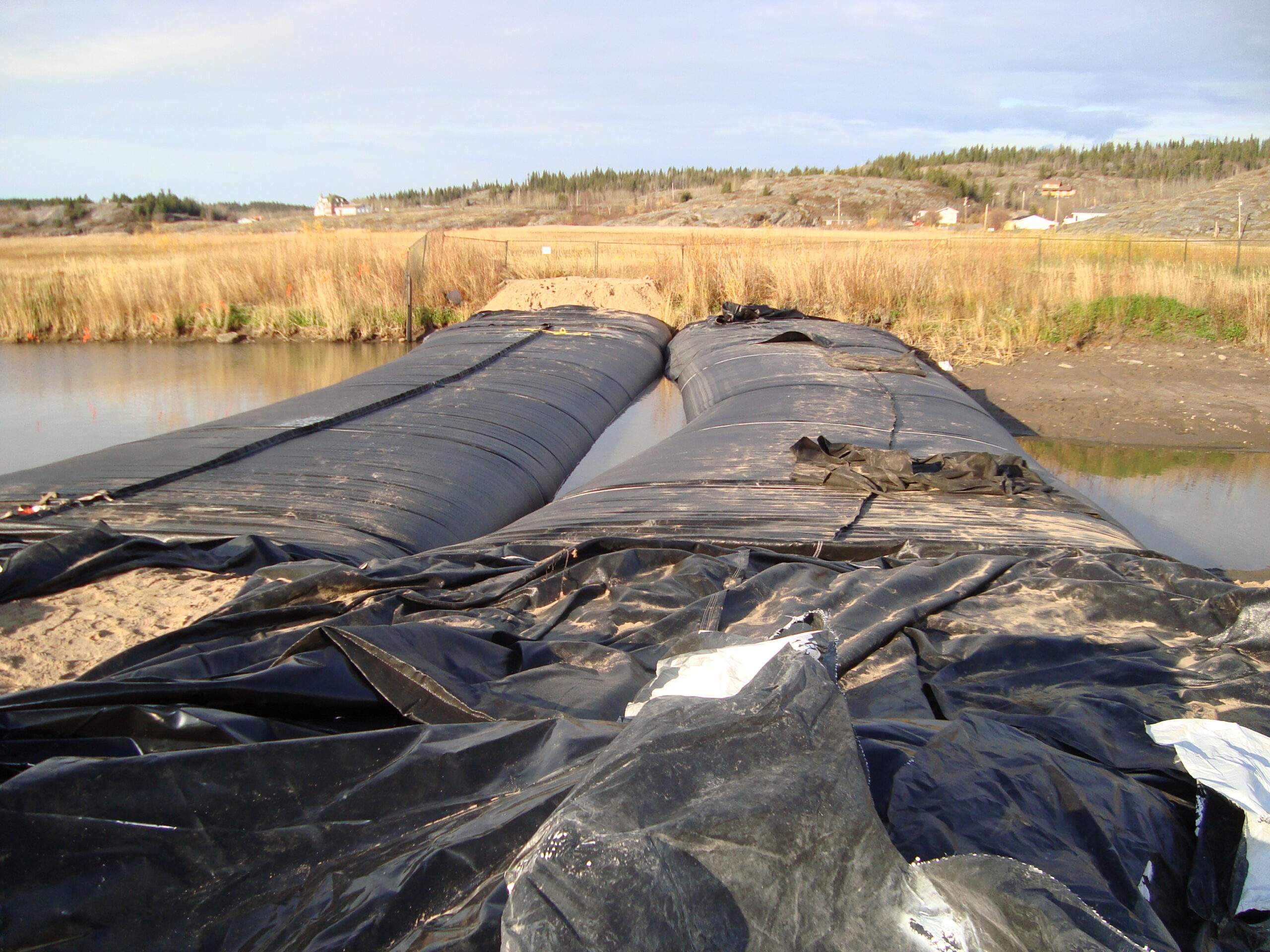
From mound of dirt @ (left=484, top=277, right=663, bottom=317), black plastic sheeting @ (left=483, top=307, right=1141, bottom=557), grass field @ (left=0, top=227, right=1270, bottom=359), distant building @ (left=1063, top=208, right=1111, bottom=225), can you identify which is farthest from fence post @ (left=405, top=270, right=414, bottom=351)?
distant building @ (left=1063, top=208, right=1111, bottom=225)

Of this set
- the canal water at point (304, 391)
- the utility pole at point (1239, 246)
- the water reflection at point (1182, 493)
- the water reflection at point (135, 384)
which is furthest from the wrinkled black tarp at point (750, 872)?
the utility pole at point (1239, 246)

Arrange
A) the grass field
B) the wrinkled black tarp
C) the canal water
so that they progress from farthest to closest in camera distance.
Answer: the grass field → the canal water → the wrinkled black tarp

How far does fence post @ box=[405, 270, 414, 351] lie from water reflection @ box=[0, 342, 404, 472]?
0.34 metres

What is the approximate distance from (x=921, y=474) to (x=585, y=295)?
9493mm

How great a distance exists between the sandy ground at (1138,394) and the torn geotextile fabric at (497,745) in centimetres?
687

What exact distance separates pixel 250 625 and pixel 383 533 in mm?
1532

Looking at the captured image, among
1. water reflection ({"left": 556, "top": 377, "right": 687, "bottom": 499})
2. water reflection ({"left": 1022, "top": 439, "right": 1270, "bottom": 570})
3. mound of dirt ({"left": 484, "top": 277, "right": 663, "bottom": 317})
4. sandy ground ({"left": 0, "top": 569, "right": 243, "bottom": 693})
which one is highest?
mound of dirt ({"left": 484, "top": 277, "right": 663, "bottom": 317})

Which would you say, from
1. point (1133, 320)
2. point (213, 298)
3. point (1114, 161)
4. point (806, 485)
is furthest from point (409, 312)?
point (1114, 161)

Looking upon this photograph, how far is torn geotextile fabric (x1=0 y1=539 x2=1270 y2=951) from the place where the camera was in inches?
48.4

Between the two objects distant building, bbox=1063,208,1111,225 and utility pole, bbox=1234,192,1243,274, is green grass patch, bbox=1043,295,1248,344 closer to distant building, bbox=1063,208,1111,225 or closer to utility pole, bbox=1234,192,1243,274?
utility pole, bbox=1234,192,1243,274

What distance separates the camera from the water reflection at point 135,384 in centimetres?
820

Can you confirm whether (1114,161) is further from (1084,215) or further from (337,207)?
(337,207)

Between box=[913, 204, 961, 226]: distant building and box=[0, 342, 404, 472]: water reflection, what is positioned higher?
box=[913, 204, 961, 226]: distant building

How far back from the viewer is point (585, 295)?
1312 cm
